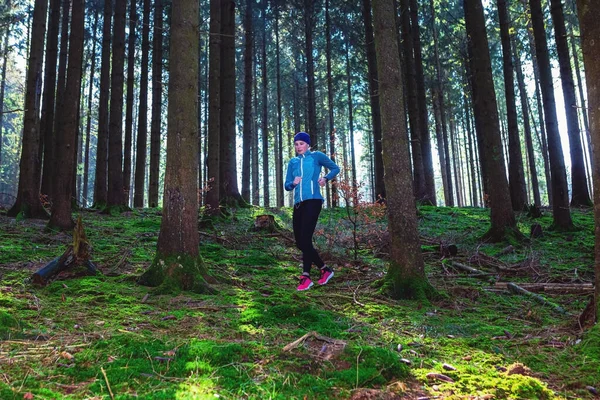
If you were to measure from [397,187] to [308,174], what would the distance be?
1.33 metres

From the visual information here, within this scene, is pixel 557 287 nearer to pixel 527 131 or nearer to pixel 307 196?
pixel 307 196

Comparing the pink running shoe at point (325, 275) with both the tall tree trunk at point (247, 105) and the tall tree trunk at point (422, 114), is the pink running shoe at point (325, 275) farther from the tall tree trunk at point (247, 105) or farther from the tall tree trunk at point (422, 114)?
the tall tree trunk at point (247, 105)

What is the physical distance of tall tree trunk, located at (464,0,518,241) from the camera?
8.66 meters

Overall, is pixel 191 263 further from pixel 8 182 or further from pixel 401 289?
pixel 8 182

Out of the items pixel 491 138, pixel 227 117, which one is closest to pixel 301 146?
pixel 491 138

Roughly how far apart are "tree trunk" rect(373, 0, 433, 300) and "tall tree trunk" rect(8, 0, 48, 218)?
8.87 metres

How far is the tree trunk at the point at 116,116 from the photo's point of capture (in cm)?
1233

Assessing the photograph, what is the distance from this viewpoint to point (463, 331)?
150 inches

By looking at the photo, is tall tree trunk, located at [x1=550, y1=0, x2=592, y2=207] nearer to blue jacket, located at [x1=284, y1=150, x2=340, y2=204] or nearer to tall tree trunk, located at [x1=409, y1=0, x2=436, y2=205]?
tall tree trunk, located at [x1=409, y1=0, x2=436, y2=205]

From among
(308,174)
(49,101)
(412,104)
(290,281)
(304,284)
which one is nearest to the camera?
(304,284)

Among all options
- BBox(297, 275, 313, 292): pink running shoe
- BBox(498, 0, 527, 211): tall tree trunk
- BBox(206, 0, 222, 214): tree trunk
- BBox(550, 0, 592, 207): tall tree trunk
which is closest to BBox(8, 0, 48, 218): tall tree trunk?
BBox(206, 0, 222, 214): tree trunk

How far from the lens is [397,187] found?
16.9ft

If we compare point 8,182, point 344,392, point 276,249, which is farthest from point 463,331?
point 8,182

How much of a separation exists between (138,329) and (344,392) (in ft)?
6.37
